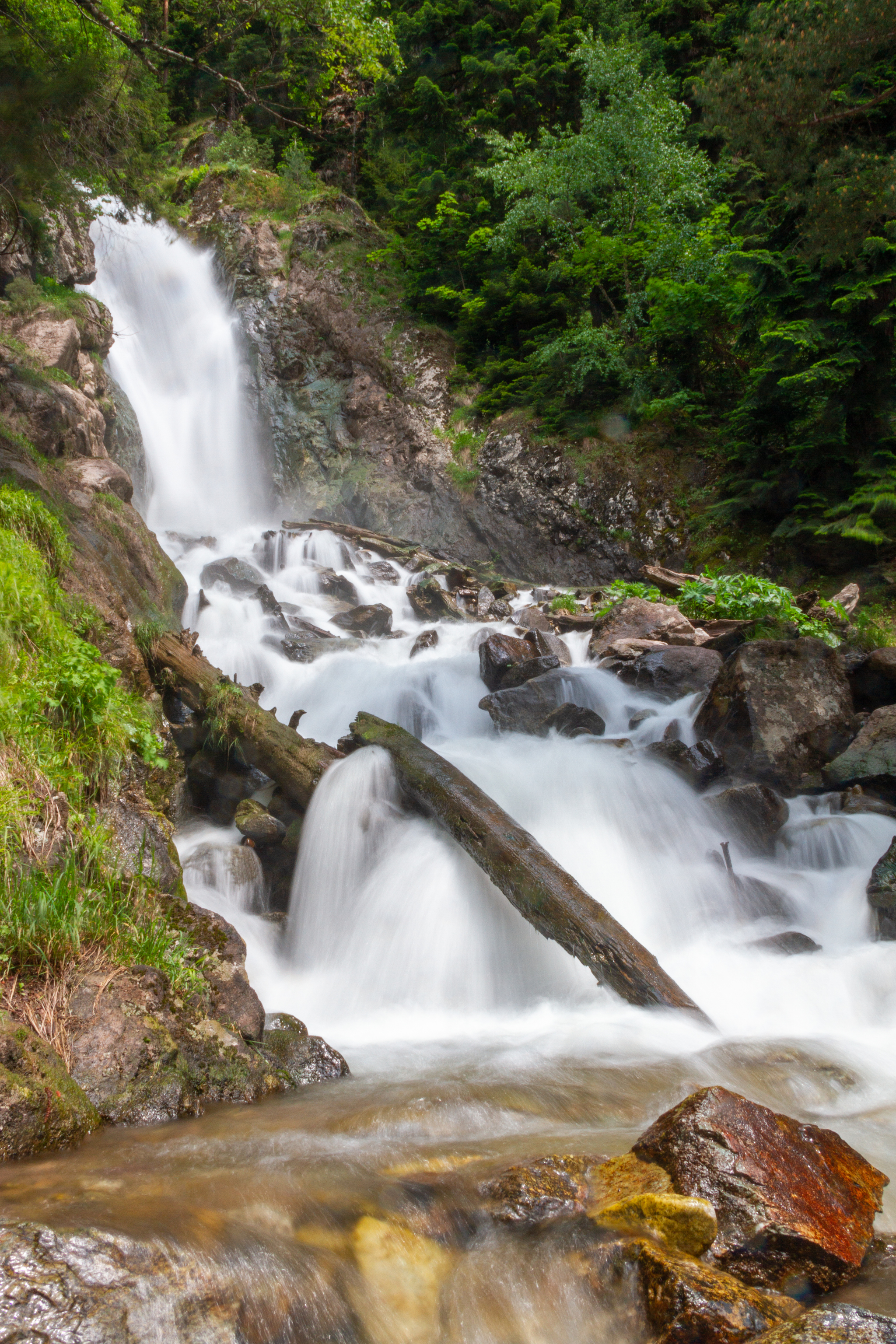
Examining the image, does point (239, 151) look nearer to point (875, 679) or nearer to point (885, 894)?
point (875, 679)

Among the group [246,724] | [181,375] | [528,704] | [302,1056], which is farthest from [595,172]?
[302,1056]

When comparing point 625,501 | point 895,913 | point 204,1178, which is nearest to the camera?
point 204,1178

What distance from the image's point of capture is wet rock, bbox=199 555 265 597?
12.6 meters

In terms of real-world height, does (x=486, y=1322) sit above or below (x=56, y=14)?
below

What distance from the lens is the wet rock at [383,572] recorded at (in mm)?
14516

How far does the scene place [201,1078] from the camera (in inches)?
112

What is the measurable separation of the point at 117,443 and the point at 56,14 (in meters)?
8.42

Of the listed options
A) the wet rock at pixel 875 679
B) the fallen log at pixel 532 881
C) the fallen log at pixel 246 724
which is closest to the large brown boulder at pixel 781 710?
the wet rock at pixel 875 679

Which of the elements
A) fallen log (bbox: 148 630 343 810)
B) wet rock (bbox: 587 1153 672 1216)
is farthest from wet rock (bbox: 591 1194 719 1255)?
fallen log (bbox: 148 630 343 810)

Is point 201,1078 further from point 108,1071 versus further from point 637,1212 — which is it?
point 637,1212

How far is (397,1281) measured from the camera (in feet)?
6.36

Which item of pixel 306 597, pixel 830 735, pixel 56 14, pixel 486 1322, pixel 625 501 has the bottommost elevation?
pixel 486 1322

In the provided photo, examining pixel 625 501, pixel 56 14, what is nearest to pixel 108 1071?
pixel 56 14

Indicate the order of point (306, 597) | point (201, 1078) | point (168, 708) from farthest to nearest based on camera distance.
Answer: point (306, 597)
point (168, 708)
point (201, 1078)
